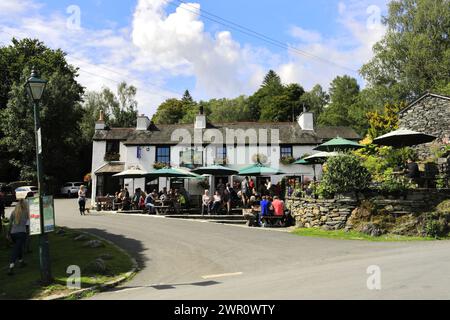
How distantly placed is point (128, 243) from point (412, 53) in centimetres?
3451

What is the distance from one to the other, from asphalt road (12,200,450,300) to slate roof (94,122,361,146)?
664 inches

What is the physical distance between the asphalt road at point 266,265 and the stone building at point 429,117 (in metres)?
12.6

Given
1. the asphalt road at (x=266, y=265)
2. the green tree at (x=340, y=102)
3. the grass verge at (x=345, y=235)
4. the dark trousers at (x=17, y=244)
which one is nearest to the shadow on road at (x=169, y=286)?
the asphalt road at (x=266, y=265)

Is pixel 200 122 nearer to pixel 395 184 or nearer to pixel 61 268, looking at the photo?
pixel 395 184

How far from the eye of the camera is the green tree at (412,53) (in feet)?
130

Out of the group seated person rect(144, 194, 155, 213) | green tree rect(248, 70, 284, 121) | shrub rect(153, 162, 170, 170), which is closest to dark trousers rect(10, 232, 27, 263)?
seated person rect(144, 194, 155, 213)

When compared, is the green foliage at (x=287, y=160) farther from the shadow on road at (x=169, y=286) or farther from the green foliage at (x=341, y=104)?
the green foliage at (x=341, y=104)

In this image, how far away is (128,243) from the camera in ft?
48.7

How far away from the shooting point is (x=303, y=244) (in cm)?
1443

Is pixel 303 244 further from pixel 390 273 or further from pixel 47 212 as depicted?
pixel 47 212

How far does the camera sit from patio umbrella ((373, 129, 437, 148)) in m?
18.4

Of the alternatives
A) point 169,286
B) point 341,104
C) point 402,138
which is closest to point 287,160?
point 402,138

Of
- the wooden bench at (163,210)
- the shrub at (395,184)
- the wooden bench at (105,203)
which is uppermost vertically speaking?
the shrub at (395,184)
